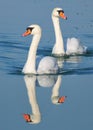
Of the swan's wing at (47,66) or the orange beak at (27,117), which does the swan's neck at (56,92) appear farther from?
the orange beak at (27,117)

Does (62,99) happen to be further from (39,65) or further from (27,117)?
(39,65)

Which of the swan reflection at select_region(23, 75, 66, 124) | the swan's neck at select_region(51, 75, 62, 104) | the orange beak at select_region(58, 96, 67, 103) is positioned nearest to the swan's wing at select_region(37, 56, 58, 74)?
the swan reflection at select_region(23, 75, 66, 124)

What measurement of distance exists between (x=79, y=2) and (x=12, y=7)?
2839 mm

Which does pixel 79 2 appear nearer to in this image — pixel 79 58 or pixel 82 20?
pixel 82 20

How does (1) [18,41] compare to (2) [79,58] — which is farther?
(1) [18,41]

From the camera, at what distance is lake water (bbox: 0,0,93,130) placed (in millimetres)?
11750

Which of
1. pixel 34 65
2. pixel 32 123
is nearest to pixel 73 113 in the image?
pixel 32 123

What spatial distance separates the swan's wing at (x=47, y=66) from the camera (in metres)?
14.5

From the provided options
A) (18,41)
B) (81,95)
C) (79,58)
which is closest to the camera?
(81,95)

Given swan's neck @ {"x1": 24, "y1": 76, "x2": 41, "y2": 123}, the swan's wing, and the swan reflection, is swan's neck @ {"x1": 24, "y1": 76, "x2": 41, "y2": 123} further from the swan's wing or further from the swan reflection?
the swan's wing

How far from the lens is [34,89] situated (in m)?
13.5

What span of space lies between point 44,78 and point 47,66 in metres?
0.28

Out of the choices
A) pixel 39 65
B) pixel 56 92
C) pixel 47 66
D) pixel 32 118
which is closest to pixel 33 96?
pixel 56 92

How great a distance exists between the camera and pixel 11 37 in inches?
724
